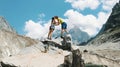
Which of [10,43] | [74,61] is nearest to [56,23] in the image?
[74,61]

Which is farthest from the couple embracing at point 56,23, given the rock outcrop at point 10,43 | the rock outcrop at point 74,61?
the rock outcrop at point 10,43

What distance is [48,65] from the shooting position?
102ft

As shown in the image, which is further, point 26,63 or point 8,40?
point 8,40

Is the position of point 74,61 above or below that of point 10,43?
below

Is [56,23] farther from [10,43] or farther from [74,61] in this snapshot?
[10,43]

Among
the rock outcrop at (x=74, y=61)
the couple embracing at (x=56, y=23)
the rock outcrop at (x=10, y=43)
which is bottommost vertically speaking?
the rock outcrop at (x=74, y=61)

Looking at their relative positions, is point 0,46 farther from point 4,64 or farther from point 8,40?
point 4,64

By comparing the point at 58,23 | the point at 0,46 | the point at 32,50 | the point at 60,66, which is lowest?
the point at 60,66

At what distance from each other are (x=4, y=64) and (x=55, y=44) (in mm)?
7144

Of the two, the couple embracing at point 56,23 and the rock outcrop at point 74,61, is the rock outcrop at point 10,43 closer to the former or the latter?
the couple embracing at point 56,23

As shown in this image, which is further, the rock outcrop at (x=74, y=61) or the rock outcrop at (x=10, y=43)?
the rock outcrop at (x=10, y=43)

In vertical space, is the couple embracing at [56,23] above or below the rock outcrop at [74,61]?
above

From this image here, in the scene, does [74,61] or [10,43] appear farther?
[10,43]

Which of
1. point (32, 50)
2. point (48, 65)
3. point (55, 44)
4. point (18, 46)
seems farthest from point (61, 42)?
point (18, 46)
